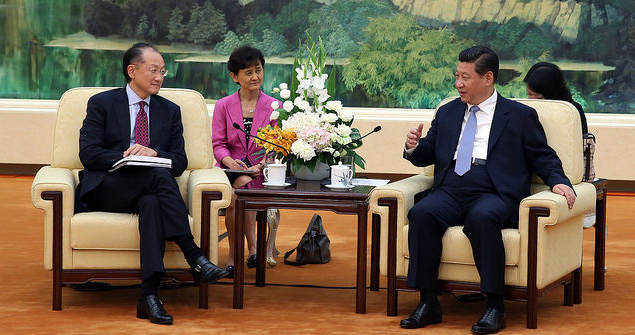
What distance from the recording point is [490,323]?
4.04 m

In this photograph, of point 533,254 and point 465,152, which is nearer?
point 533,254

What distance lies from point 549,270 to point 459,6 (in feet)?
19.1

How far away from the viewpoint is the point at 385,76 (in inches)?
380

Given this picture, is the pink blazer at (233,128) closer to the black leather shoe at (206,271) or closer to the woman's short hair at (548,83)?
the black leather shoe at (206,271)

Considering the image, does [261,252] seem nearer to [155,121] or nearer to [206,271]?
[206,271]

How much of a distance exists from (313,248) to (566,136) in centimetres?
173

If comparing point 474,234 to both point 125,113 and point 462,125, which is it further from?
point 125,113

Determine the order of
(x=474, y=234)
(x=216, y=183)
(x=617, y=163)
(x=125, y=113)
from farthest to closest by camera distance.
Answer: (x=617, y=163) → (x=125, y=113) → (x=216, y=183) → (x=474, y=234)

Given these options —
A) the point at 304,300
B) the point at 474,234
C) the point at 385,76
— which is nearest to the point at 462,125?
the point at 474,234

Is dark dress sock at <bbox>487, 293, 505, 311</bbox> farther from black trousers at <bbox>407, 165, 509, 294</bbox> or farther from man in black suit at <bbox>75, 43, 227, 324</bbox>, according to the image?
man in black suit at <bbox>75, 43, 227, 324</bbox>

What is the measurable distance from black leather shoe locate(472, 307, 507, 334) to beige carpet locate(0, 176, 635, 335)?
2.2 inches

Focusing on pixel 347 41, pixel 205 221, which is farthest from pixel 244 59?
pixel 347 41

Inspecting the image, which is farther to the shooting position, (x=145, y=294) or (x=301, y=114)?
(x=301, y=114)

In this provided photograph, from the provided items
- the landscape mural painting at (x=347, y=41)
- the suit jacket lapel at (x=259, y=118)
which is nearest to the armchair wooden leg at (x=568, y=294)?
the suit jacket lapel at (x=259, y=118)
